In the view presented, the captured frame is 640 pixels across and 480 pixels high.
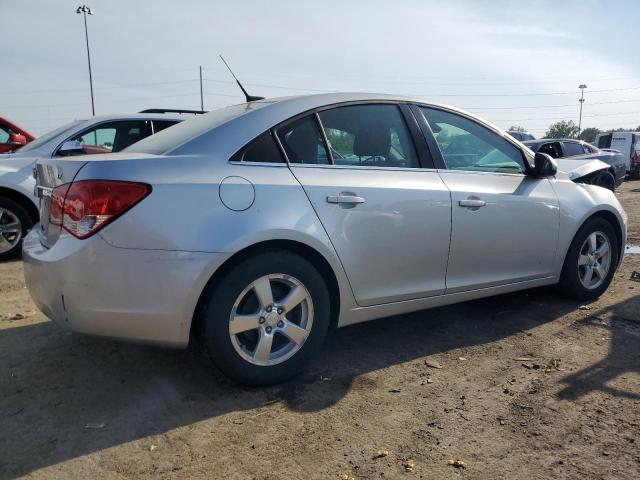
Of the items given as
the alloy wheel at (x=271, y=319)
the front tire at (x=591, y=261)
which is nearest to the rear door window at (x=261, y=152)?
the alloy wheel at (x=271, y=319)

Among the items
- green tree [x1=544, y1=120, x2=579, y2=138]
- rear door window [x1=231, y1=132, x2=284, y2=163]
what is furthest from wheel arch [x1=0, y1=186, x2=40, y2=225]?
green tree [x1=544, y1=120, x2=579, y2=138]

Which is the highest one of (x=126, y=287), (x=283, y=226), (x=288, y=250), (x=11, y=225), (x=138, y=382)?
(x=283, y=226)

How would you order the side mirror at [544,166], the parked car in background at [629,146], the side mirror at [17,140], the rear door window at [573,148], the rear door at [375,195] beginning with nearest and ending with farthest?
1. the rear door at [375,195]
2. the side mirror at [544,166]
3. the side mirror at [17,140]
4. the rear door window at [573,148]
5. the parked car in background at [629,146]

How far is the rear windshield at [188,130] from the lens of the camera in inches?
115

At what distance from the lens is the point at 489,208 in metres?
3.62

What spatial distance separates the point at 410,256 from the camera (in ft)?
10.8

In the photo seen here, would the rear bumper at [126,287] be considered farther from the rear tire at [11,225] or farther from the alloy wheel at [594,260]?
the rear tire at [11,225]

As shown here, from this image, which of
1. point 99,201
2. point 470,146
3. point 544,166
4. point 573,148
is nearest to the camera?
point 99,201

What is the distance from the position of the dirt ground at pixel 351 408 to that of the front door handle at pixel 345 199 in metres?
1.02

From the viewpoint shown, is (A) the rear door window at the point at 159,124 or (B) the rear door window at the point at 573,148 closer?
(A) the rear door window at the point at 159,124

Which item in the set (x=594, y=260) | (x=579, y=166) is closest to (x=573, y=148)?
(x=579, y=166)

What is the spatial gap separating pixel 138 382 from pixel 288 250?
1156mm

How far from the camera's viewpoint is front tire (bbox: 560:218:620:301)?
432cm

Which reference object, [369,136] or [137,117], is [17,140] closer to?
[137,117]
